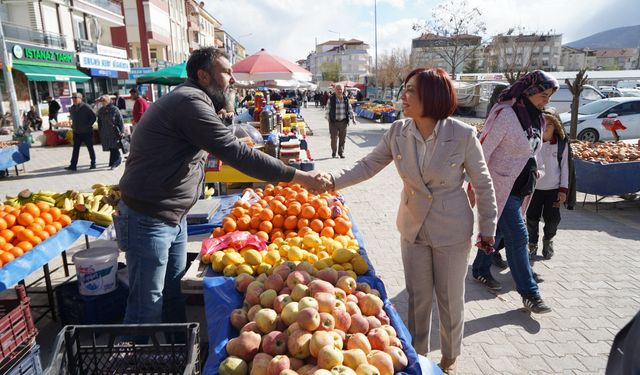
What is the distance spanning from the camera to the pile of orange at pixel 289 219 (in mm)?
3545

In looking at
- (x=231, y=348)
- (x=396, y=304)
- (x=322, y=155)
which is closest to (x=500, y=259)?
(x=396, y=304)

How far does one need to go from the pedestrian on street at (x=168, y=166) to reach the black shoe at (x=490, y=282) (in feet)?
Result: 8.74

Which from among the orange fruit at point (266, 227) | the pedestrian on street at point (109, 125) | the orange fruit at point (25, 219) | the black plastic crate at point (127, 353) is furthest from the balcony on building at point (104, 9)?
the black plastic crate at point (127, 353)

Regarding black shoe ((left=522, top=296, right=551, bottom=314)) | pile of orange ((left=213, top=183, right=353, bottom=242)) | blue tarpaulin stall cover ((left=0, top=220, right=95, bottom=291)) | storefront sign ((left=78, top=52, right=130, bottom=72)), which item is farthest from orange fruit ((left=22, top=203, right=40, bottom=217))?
storefront sign ((left=78, top=52, right=130, bottom=72))

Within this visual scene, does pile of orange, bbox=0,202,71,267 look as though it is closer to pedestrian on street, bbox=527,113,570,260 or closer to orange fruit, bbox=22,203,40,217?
orange fruit, bbox=22,203,40,217

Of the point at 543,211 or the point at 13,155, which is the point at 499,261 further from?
the point at 13,155

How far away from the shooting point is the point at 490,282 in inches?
168

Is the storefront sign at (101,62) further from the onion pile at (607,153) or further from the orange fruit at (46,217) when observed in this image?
the onion pile at (607,153)

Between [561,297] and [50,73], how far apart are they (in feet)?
83.1

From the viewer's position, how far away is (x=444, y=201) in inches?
99.5

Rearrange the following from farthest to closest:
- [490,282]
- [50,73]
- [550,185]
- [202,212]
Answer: [50,73], [550,185], [490,282], [202,212]

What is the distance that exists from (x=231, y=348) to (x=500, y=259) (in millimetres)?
3809

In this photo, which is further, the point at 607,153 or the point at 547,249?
the point at 607,153

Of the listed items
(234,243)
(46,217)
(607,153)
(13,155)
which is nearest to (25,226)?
(46,217)
